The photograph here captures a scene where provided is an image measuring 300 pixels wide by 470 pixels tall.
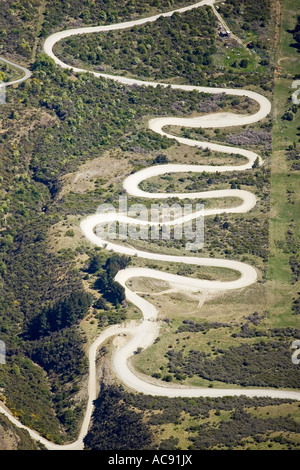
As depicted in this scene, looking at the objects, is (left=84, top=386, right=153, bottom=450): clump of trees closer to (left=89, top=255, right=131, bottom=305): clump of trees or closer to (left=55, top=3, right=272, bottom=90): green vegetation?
(left=89, top=255, right=131, bottom=305): clump of trees

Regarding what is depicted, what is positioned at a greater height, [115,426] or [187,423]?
Result: [187,423]

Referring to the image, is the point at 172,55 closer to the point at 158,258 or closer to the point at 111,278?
the point at 158,258

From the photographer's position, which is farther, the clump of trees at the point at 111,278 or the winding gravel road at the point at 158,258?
the clump of trees at the point at 111,278

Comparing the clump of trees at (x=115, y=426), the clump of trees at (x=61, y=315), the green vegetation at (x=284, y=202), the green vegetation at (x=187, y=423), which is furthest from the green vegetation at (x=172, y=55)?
the green vegetation at (x=187, y=423)

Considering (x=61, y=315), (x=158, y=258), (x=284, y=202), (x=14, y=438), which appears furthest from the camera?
(x=284, y=202)

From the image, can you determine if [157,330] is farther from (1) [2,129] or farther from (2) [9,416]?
(1) [2,129]

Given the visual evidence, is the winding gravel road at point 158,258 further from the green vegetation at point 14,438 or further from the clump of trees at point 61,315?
the clump of trees at point 61,315

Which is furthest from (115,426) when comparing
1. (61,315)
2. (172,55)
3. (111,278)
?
(172,55)

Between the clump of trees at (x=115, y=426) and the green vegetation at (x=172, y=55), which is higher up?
the green vegetation at (x=172, y=55)
